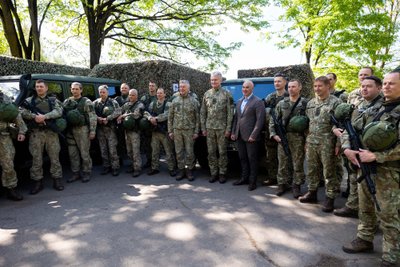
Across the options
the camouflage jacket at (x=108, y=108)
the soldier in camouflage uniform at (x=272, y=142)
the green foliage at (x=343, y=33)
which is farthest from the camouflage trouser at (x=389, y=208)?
the green foliage at (x=343, y=33)

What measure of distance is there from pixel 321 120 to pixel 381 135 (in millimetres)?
1558

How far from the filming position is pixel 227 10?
13992 millimetres

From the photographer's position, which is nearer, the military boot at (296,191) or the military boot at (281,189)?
the military boot at (296,191)

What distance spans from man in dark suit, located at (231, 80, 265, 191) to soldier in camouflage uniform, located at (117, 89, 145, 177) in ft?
6.87

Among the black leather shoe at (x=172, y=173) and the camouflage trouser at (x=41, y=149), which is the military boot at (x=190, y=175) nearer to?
the black leather shoe at (x=172, y=173)

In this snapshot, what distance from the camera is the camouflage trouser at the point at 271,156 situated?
5121 millimetres

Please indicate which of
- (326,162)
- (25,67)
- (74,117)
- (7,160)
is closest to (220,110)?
(326,162)

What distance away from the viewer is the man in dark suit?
4.82 meters

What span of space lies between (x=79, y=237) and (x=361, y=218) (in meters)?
3.04

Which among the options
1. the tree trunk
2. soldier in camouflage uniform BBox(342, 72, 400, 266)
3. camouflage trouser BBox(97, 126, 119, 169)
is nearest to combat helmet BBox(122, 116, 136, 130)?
camouflage trouser BBox(97, 126, 119, 169)

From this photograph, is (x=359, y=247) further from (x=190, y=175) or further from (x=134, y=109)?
(x=134, y=109)

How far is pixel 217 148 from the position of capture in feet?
18.1

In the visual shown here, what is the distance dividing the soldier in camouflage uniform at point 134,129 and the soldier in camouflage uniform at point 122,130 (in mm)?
338

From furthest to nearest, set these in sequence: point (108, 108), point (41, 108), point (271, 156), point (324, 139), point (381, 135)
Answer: point (108, 108), point (271, 156), point (41, 108), point (324, 139), point (381, 135)
